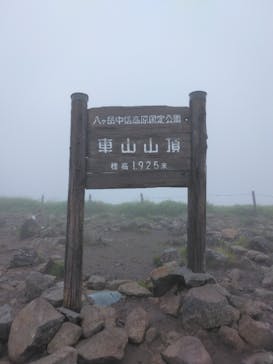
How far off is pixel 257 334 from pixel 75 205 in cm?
302

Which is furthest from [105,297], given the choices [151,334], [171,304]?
[151,334]

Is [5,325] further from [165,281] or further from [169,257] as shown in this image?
[169,257]

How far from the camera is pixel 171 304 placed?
556cm

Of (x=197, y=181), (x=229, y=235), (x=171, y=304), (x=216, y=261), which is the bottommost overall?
(x=171, y=304)

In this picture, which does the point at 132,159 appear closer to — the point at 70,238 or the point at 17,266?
the point at 70,238

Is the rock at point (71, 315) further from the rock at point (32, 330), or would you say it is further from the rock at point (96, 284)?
the rock at point (96, 284)

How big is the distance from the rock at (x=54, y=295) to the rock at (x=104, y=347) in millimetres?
1022

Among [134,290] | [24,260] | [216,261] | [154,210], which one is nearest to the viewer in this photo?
[134,290]

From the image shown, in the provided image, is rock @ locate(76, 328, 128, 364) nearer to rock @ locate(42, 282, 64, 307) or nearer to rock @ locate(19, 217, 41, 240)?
rock @ locate(42, 282, 64, 307)

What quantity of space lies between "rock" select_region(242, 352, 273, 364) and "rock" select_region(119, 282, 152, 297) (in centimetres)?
201

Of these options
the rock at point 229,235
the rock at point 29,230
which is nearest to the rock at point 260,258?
the rock at point 229,235

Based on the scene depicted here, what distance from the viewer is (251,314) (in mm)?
5250

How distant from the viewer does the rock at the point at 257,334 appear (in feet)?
15.4

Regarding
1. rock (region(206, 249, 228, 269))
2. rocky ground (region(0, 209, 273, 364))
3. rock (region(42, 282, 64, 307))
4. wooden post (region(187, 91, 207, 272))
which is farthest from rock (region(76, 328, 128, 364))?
rock (region(206, 249, 228, 269))
